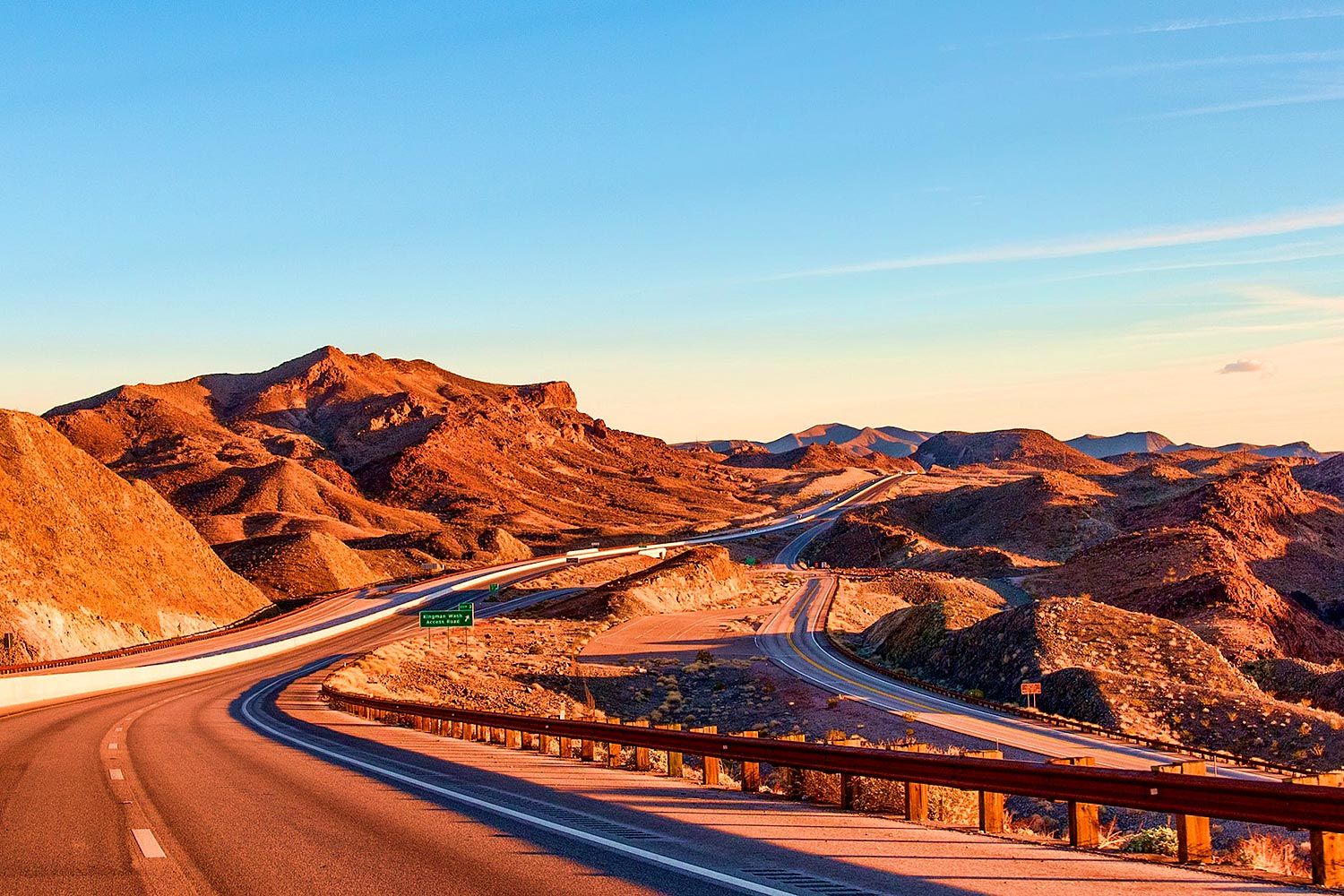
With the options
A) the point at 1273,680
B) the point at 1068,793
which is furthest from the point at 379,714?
the point at 1273,680

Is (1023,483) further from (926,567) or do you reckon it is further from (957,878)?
(957,878)

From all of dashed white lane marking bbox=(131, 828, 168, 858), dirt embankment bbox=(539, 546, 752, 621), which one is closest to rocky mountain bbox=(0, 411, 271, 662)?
dirt embankment bbox=(539, 546, 752, 621)

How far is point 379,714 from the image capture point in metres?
30.9

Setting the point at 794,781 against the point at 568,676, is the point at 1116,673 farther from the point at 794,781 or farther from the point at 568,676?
the point at 794,781

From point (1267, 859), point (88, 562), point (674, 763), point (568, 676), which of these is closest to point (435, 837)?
point (674, 763)

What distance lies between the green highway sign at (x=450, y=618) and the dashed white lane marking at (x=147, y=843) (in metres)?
45.5

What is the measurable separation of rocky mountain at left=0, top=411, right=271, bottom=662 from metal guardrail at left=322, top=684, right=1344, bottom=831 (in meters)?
53.9

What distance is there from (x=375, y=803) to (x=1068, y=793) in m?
7.32

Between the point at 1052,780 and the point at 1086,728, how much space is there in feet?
102

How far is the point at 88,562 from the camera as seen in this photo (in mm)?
70062

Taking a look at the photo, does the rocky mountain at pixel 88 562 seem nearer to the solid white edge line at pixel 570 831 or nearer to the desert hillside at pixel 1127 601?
the desert hillside at pixel 1127 601

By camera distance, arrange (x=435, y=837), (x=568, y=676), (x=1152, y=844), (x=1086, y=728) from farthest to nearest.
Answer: (x=568, y=676)
(x=1086, y=728)
(x=1152, y=844)
(x=435, y=837)

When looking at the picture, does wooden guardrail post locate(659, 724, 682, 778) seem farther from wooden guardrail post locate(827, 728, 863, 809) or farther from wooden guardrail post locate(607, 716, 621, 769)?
wooden guardrail post locate(827, 728, 863, 809)

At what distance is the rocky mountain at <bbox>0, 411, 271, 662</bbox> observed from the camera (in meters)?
61.2
